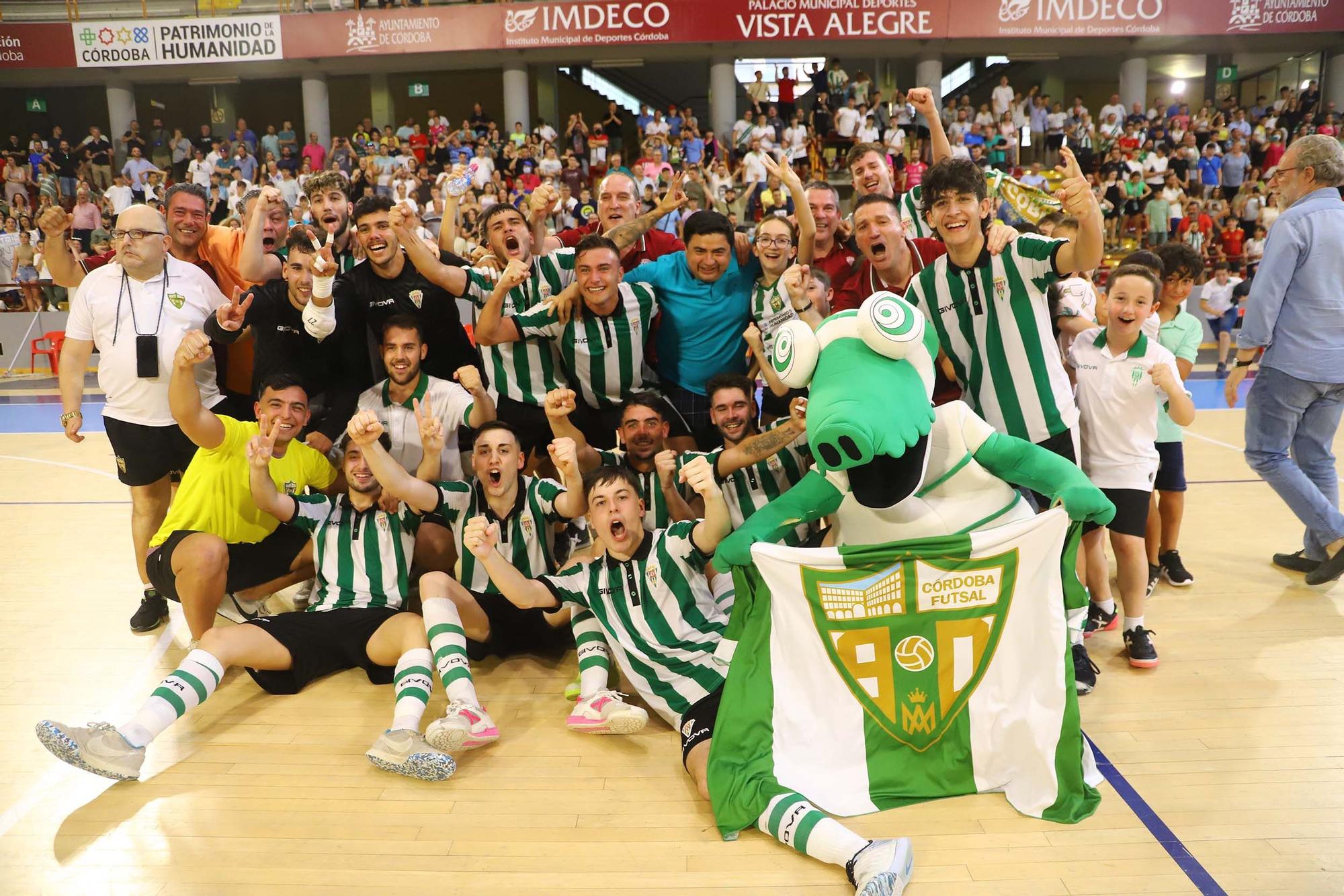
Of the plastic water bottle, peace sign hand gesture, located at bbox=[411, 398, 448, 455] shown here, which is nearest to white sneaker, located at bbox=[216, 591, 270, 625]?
peace sign hand gesture, located at bbox=[411, 398, 448, 455]

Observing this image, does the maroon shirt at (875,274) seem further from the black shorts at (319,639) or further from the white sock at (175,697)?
the white sock at (175,697)

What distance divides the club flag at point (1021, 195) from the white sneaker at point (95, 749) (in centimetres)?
385

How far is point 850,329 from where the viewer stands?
3.02 metres

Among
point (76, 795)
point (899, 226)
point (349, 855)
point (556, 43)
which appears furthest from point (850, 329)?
point (556, 43)

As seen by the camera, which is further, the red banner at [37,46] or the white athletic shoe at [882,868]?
the red banner at [37,46]

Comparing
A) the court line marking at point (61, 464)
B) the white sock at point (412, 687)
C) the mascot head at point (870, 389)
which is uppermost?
the mascot head at point (870, 389)

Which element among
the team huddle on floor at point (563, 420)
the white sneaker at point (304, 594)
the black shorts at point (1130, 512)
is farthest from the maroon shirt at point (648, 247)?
the black shorts at point (1130, 512)

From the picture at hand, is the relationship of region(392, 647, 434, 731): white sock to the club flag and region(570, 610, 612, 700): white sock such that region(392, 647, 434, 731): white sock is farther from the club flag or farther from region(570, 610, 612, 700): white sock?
the club flag

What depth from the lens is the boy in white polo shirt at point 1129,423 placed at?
3.92 meters

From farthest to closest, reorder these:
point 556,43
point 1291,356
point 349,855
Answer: point 556,43
point 1291,356
point 349,855

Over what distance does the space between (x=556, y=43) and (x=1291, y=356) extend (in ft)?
55.1

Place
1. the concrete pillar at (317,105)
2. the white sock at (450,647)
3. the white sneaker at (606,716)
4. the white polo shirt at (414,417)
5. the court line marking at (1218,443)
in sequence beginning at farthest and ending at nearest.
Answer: the concrete pillar at (317,105) → the court line marking at (1218,443) → the white polo shirt at (414,417) → the white sock at (450,647) → the white sneaker at (606,716)

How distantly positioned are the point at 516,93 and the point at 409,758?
1880cm

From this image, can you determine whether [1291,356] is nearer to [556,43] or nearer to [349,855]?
[349,855]
